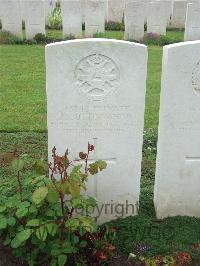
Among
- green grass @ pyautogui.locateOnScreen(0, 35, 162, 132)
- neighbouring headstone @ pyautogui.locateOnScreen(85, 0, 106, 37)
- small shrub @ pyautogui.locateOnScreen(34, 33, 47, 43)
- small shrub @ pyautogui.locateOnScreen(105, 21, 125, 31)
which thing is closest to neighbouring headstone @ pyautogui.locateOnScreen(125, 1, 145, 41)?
neighbouring headstone @ pyautogui.locateOnScreen(85, 0, 106, 37)

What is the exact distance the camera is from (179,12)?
45.8ft

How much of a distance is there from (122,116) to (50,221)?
1011mm

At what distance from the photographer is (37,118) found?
6156 millimetres

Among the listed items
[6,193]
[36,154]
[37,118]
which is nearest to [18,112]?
[37,118]

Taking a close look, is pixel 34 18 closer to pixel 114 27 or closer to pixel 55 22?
pixel 55 22

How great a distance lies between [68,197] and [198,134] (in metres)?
1.17

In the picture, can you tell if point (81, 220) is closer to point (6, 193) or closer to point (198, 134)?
point (6, 193)

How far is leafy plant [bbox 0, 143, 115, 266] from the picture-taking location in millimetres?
2824

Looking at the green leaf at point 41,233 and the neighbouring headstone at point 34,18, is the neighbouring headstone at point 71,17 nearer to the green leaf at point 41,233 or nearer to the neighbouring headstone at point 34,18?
the neighbouring headstone at point 34,18

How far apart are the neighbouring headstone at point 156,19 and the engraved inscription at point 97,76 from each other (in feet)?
29.4

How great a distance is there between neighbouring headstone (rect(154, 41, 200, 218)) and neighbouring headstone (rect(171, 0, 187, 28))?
442 inches

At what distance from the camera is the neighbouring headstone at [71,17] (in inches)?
447

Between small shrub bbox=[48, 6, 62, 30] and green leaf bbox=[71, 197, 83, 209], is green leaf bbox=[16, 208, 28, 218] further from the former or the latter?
small shrub bbox=[48, 6, 62, 30]

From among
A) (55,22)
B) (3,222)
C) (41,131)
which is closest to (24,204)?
(3,222)
